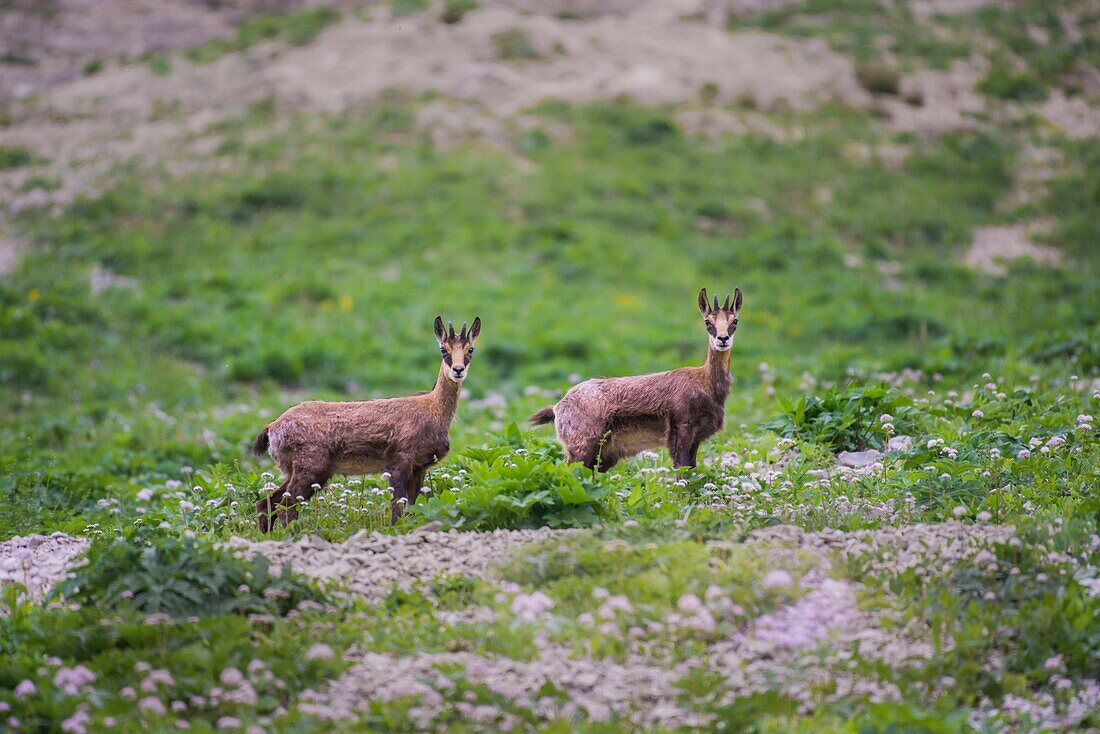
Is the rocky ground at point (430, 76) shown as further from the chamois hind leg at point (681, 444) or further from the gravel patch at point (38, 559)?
the gravel patch at point (38, 559)

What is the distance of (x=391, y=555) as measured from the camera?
28.7 feet

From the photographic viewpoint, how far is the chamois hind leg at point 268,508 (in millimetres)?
9898

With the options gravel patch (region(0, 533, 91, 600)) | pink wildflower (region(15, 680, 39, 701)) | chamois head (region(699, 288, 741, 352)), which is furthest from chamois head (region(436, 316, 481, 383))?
pink wildflower (region(15, 680, 39, 701))

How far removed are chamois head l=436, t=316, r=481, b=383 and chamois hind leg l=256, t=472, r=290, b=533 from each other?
1694 mm

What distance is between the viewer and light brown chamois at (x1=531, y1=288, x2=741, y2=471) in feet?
35.0

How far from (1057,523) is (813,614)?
228cm

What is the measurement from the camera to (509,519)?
9336mm

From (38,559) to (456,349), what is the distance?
149 inches

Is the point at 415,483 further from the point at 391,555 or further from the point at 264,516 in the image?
the point at 391,555

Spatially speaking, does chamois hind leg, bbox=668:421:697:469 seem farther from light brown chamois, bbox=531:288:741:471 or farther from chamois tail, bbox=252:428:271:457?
chamois tail, bbox=252:428:271:457

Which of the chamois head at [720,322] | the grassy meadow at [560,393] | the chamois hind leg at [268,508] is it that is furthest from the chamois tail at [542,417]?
the chamois hind leg at [268,508]

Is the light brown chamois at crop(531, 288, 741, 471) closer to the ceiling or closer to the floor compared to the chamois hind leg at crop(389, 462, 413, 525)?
closer to the ceiling

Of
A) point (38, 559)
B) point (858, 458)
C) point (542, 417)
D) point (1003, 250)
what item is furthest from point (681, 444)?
point (1003, 250)

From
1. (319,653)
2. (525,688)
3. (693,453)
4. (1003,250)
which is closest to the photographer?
(525,688)
